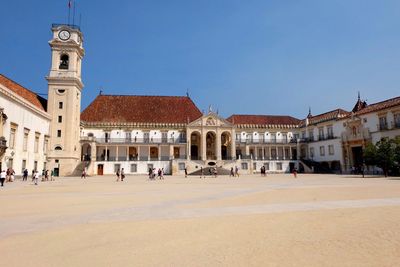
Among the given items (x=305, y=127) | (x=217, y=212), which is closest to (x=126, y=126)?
(x=305, y=127)

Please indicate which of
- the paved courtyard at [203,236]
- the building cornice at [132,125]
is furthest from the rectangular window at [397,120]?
the paved courtyard at [203,236]

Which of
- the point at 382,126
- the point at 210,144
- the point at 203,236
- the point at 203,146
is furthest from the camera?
the point at 210,144

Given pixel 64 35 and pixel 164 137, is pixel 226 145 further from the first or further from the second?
pixel 64 35

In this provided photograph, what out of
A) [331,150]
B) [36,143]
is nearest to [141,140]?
[36,143]

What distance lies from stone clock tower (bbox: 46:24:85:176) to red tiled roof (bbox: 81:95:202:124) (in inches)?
367

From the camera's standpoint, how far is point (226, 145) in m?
58.1

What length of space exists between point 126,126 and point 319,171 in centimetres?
3293

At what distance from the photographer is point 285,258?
16.0 feet

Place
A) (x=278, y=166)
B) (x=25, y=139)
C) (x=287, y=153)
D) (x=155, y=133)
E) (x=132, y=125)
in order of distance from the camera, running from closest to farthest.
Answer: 1. (x=25, y=139)
2. (x=132, y=125)
3. (x=155, y=133)
4. (x=278, y=166)
5. (x=287, y=153)

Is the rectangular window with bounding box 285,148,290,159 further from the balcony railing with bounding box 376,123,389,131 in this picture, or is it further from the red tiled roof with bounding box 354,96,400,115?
the balcony railing with bounding box 376,123,389,131

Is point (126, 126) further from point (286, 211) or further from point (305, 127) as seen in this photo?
point (286, 211)

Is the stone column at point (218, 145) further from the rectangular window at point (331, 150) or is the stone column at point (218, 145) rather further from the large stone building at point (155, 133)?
the rectangular window at point (331, 150)

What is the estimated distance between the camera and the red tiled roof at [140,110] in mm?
55375

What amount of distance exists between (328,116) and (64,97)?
139 feet
